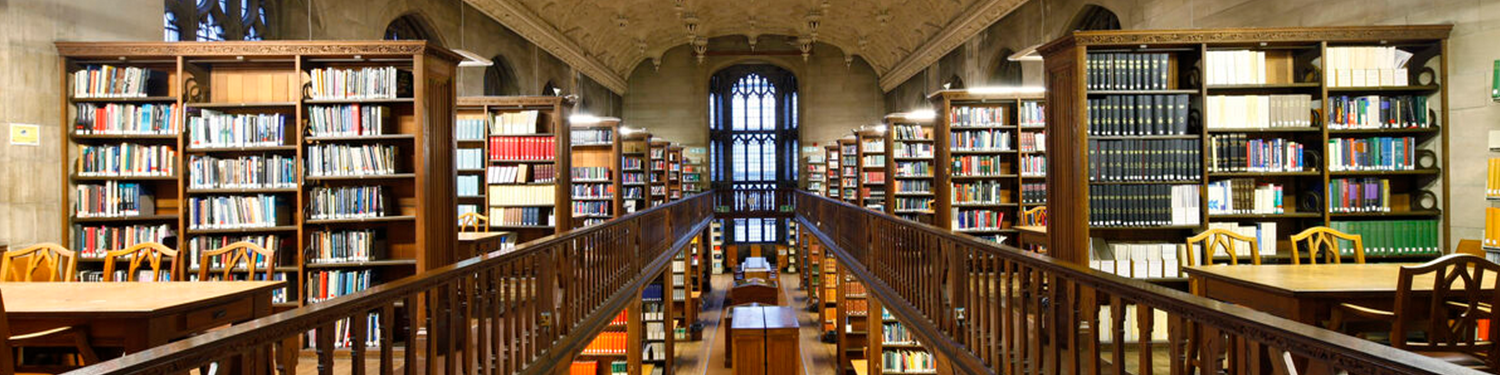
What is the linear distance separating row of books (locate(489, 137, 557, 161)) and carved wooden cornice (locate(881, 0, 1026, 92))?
655cm

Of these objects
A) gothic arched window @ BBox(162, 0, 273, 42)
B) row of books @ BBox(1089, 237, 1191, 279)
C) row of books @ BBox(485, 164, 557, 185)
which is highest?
gothic arched window @ BBox(162, 0, 273, 42)

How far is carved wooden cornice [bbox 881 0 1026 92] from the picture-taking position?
10.7m

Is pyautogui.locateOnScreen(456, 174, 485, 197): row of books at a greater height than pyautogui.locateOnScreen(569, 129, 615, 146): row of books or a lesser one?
lesser

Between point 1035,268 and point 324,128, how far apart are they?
4305mm

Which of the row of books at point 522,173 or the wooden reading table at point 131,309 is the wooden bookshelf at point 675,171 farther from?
the wooden reading table at point 131,309

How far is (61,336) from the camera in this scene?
286 cm

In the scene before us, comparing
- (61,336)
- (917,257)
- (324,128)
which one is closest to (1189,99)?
(917,257)

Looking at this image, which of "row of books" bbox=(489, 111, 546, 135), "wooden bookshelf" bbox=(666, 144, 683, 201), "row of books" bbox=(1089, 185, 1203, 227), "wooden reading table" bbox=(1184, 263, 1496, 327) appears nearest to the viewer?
"wooden reading table" bbox=(1184, 263, 1496, 327)

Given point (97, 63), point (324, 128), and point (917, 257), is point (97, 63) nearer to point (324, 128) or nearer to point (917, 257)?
point (324, 128)

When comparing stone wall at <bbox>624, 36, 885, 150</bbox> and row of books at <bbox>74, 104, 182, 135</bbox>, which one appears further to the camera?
stone wall at <bbox>624, 36, 885, 150</bbox>

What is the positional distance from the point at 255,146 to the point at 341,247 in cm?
81

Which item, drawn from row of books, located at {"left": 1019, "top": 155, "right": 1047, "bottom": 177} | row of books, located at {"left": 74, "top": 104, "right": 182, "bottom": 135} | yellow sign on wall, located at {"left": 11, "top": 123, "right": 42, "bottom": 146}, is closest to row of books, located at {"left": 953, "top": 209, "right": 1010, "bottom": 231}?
row of books, located at {"left": 1019, "top": 155, "right": 1047, "bottom": 177}

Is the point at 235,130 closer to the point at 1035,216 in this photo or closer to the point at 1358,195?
the point at 1035,216

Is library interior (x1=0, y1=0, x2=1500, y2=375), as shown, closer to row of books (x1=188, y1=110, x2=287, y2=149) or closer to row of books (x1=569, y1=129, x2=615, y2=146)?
row of books (x1=188, y1=110, x2=287, y2=149)
